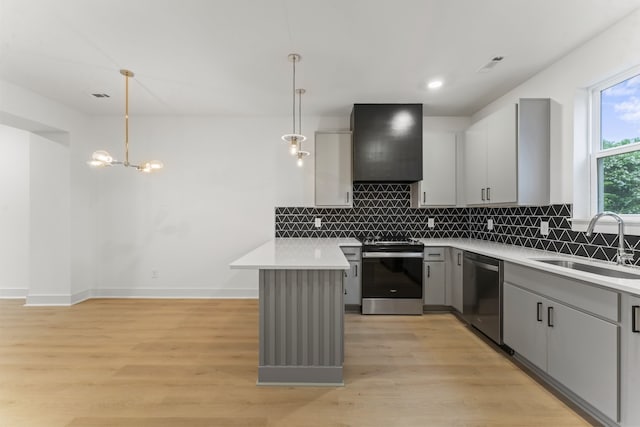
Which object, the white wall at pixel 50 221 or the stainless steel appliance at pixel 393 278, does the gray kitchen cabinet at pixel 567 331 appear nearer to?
the stainless steel appliance at pixel 393 278

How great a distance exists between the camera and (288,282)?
216 cm

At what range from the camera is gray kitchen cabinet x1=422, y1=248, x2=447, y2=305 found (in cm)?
370

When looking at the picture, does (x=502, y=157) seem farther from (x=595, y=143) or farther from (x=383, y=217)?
(x=383, y=217)

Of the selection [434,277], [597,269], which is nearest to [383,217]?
[434,277]

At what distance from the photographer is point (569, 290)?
193cm

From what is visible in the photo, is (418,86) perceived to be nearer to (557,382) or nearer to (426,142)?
(426,142)

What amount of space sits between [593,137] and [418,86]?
5.51ft

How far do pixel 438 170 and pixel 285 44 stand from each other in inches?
102

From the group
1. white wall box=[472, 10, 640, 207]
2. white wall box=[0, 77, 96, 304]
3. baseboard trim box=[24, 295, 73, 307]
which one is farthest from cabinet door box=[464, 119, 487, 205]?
baseboard trim box=[24, 295, 73, 307]

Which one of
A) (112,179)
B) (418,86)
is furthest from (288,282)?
(112,179)

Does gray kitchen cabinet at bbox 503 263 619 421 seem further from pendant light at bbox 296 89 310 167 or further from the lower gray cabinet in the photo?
pendant light at bbox 296 89 310 167

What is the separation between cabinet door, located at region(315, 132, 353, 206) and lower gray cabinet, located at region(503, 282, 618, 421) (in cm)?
219

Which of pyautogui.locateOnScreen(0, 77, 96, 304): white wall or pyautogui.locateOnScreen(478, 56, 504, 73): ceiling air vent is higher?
pyautogui.locateOnScreen(478, 56, 504, 73): ceiling air vent

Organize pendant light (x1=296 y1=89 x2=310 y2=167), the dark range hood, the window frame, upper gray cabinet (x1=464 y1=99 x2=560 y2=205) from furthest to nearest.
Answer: the dark range hood < pendant light (x1=296 y1=89 x2=310 y2=167) < upper gray cabinet (x1=464 y1=99 x2=560 y2=205) < the window frame
